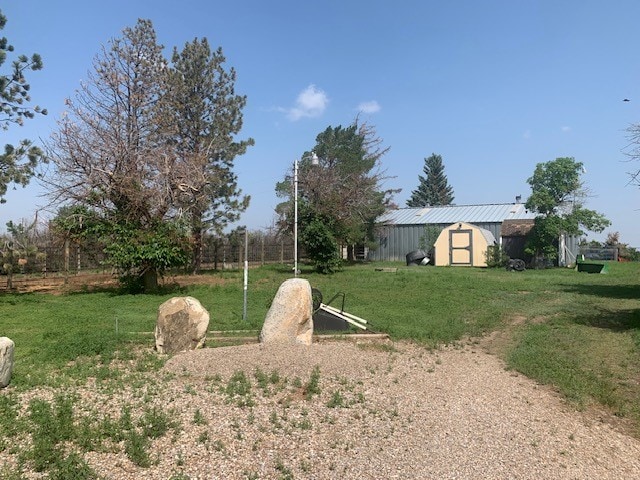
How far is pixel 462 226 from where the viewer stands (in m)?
33.2

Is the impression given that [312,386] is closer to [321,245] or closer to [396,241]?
[321,245]

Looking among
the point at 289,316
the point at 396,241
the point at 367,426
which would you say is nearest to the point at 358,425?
the point at 367,426

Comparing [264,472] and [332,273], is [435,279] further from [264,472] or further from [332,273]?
[264,472]

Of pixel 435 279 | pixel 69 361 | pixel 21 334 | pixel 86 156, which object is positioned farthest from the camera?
pixel 435 279

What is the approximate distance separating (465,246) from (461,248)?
0.29 meters

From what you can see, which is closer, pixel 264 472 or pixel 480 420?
pixel 264 472

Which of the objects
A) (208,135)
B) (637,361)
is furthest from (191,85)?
(637,361)

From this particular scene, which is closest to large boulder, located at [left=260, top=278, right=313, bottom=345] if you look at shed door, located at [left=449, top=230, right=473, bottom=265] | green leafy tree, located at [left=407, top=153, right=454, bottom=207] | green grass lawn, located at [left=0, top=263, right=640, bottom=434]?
green grass lawn, located at [left=0, top=263, right=640, bottom=434]

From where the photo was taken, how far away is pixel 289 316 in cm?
766

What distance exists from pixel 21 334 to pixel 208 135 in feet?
60.1

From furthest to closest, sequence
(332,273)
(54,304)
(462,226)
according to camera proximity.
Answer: (462,226) < (332,273) < (54,304)

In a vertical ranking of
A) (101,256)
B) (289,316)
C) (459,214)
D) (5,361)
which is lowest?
(5,361)

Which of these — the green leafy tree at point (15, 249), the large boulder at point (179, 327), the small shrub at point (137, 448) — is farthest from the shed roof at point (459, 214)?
the small shrub at point (137, 448)

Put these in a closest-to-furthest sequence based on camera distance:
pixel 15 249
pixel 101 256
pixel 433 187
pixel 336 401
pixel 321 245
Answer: pixel 336 401 → pixel 15 249 → pixel 101 256 → pixel 321 245 → pixel 433 187
